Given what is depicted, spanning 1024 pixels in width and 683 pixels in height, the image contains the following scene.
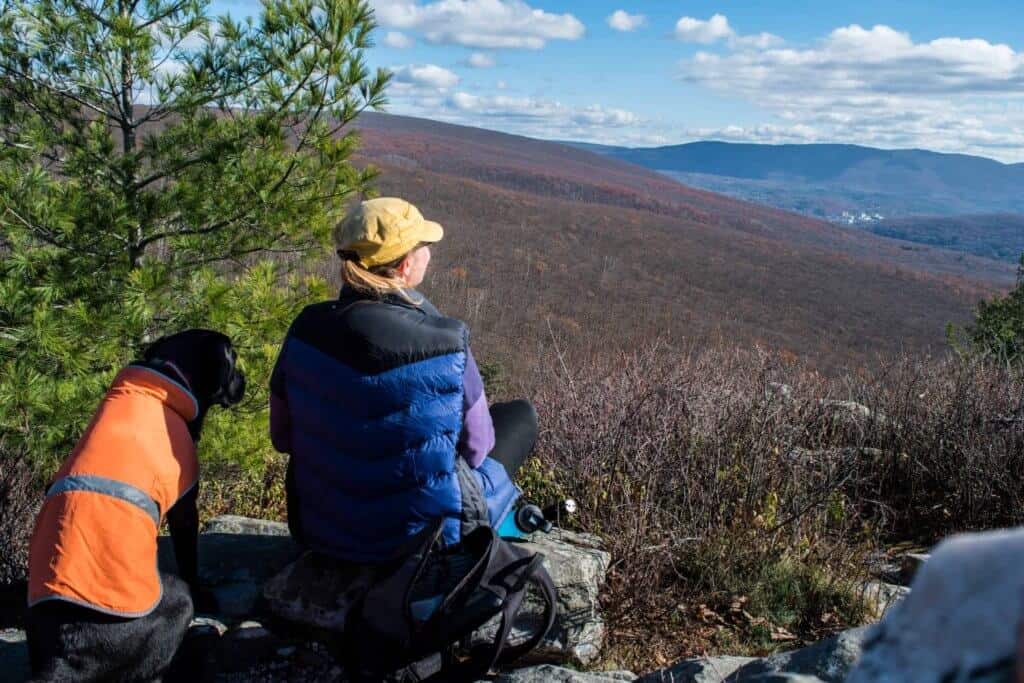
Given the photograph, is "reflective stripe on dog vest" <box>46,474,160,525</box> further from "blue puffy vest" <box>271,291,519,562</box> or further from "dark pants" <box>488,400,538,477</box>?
"dark pants" <box>488,400,538,477</box>

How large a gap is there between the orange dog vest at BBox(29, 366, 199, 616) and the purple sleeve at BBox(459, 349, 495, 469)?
2.64 ft

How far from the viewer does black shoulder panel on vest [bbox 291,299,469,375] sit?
7.44 ft

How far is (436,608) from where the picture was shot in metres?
2.30

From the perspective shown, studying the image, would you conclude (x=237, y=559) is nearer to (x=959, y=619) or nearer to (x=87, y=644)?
(x=87, y=644)

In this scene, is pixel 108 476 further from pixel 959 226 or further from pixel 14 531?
pixel 959 226

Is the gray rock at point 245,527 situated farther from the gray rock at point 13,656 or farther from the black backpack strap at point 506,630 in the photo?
the black backpack strap at point 506,630

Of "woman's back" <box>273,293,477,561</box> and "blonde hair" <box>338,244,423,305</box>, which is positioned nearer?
"woman's back" <box>273,293,477,561</box>

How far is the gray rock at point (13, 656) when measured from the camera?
2482mm

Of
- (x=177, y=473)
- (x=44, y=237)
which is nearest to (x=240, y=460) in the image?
(x=44, y=237)

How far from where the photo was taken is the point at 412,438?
2.32m

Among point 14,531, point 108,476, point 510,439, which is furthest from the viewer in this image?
point 14,531

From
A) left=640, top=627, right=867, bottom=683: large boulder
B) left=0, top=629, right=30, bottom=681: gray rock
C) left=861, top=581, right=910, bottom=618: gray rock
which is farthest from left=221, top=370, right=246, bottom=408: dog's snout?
left=861, top=581, right=910, bottom=618: gray rock

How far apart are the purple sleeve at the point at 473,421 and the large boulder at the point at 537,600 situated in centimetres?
48

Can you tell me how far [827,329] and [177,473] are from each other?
2719 inches
